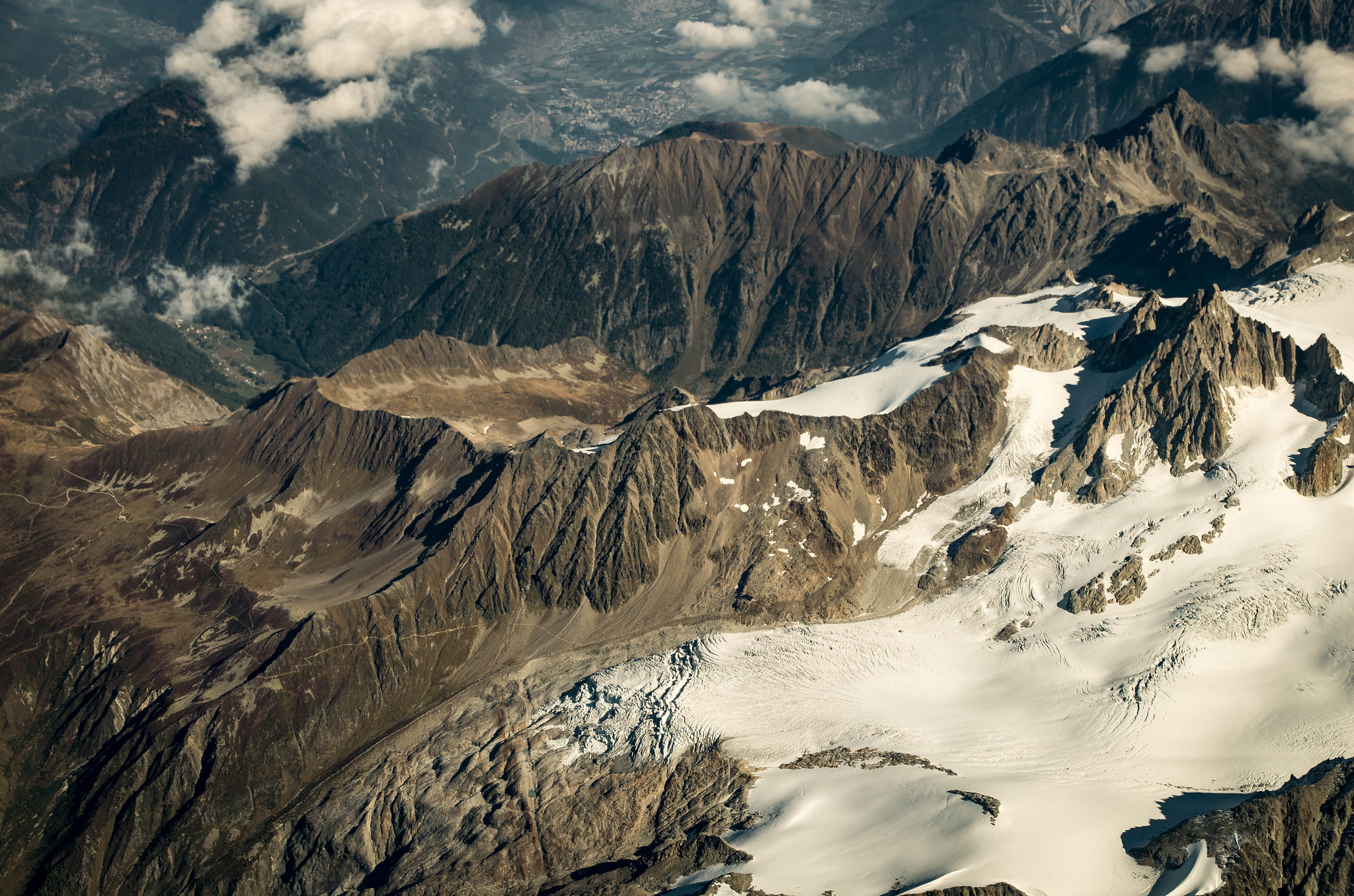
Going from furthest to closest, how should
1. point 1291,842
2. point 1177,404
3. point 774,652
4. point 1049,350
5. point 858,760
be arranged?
point 1049,350
point 1177,404
point 774,652
point 858,760
point 1291,842

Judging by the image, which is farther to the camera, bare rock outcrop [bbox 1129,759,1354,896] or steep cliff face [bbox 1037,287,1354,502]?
steep cliff face [bbox 1037,287,1354,502]

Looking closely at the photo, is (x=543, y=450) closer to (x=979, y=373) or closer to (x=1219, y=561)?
(x=979, y=373)

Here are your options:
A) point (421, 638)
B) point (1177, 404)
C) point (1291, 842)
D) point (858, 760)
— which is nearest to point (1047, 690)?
point (858, 760)

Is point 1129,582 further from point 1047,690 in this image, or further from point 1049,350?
point 1049,350

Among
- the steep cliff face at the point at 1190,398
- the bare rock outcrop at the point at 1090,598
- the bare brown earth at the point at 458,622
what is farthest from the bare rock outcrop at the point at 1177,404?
the bare rock outcrop at the point at 1090,598

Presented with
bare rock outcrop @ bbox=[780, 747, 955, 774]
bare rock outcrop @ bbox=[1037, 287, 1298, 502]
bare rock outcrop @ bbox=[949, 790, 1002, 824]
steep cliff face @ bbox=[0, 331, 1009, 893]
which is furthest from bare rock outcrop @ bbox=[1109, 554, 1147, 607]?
bare rock outcrop @ bbox=[949, 790, 1002, 824]

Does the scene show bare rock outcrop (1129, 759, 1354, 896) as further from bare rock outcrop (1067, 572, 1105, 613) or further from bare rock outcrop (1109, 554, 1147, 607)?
bare rock outcrop (1067, 572, 1105, 613)

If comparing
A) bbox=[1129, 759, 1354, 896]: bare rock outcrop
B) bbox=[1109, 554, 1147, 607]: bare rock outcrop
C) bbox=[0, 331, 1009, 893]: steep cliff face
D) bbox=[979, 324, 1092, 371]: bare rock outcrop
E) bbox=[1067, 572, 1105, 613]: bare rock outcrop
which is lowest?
bbox=[0, 331, 1009, 893]: steep cliff face

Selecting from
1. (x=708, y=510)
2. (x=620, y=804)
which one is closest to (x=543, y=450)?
(x=708, y=510)

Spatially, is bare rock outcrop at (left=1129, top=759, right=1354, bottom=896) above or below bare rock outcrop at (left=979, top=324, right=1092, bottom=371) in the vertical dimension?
below

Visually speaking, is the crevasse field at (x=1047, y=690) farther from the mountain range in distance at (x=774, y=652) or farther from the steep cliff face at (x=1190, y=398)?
the steep cliff face at (x=1190, y=398)

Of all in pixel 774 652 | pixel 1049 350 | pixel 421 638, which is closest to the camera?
pixel 774 652
